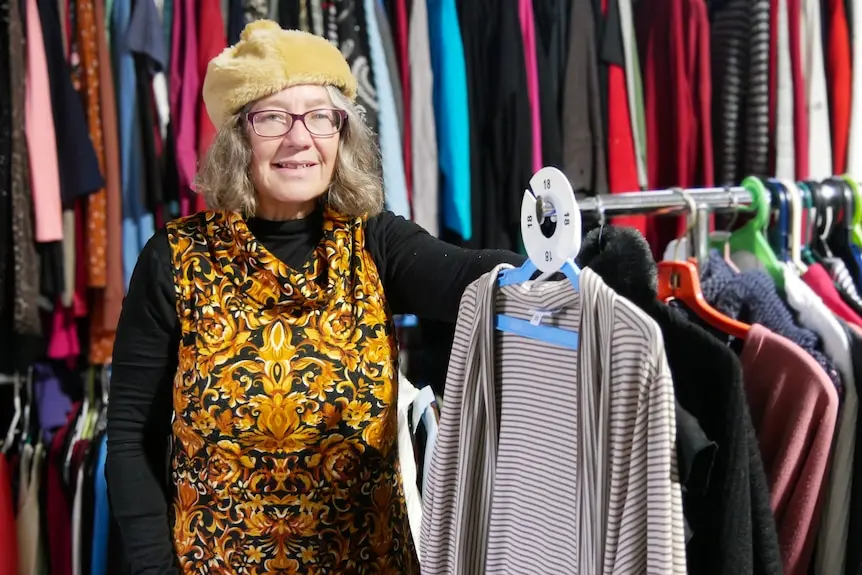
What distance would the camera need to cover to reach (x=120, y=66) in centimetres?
161

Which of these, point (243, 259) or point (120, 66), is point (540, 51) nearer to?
point (120, 66)

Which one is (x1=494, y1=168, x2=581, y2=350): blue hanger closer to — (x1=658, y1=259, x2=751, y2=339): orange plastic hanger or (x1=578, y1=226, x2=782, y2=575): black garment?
(x1=578, y1=226, x2=782, y2=575): black garment

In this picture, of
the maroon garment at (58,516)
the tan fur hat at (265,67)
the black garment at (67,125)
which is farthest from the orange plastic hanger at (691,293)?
the maroon garment at (58,516)

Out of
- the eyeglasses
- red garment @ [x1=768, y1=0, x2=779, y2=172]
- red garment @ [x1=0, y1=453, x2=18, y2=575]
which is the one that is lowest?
red garment @ [x1=0, y1=453, x2=18, y2=575]

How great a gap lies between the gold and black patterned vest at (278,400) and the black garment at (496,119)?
2.56ft

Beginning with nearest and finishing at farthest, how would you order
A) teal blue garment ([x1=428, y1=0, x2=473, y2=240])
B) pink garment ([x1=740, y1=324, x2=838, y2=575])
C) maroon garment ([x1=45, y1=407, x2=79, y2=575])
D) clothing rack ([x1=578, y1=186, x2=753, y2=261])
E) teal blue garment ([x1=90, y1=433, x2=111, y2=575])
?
pink garment ([x1=740, y1=324, x2=838, y2=575]) → clothing rack ([x1=578, y1=186, x2=753, y2=261]) → teal blue garment ([x1=90, y1=433, x2=111, y2=575]) → maroon garment ([x1=45, y1=407, x2=79, y2=575]) → teal blue garment ([x1=428, y1=0, x2=473, y2=240])

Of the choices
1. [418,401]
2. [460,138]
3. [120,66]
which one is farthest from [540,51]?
[418,401]

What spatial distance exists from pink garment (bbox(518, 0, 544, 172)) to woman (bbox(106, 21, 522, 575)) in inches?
30.8

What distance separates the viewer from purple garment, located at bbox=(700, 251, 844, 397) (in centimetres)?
83

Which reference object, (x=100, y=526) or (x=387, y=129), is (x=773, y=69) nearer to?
(x=387, y=129)

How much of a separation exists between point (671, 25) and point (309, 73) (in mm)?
1203

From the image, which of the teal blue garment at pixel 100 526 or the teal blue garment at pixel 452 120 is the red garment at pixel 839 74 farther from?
the teal blue garment at pixel 100 526

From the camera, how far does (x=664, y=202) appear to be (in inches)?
39.0

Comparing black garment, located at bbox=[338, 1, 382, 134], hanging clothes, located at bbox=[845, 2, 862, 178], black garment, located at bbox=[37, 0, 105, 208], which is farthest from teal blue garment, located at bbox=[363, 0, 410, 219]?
hanging clothes, located at bbox=[845, 2, 862, 178]
